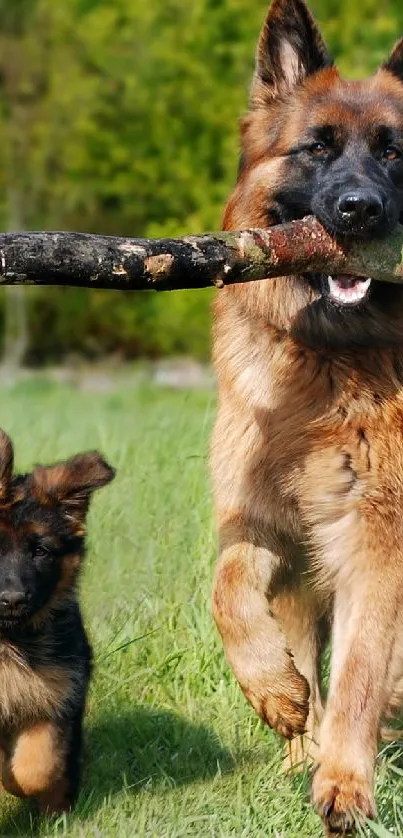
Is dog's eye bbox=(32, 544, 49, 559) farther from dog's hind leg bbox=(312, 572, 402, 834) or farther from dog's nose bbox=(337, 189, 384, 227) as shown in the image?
dog's nose bbox=(337, 189, 384, 227)

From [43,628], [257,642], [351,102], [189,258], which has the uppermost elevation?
[351,102]

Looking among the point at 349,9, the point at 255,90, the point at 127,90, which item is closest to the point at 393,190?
the point at 255,90

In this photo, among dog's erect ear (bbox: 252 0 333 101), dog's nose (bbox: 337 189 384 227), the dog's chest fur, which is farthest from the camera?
dog's erect ear (bbox: 252 0 333 101)

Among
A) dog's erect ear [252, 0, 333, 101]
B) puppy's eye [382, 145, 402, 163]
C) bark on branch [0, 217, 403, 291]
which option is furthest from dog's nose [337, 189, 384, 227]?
dog's erect ear [252, 0, 333, 101]

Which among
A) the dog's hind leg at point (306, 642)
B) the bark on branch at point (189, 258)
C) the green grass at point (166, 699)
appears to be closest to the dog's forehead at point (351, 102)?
the bark on branch at point (189, 258)

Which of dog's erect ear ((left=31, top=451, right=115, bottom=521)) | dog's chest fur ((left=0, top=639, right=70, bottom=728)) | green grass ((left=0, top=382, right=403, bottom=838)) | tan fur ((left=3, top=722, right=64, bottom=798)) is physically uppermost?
dog's erect ear ((left=31, top=451, right=115, bottom=521))

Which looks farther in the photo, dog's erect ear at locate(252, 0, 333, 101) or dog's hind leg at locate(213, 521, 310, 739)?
dog's erect ear at locate(252, 0, 333, 101)

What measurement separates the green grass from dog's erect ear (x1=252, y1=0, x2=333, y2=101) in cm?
225

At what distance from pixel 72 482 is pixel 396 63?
2.12m

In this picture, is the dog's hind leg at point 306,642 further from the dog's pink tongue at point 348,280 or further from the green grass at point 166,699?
the dog's pink tongue at point 348,280

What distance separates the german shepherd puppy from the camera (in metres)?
4.79

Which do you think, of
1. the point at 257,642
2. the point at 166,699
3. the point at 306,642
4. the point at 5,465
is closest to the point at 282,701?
the point at 257,642

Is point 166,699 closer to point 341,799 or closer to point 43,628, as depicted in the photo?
point 43,628

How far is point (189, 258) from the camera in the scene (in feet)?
13.5
